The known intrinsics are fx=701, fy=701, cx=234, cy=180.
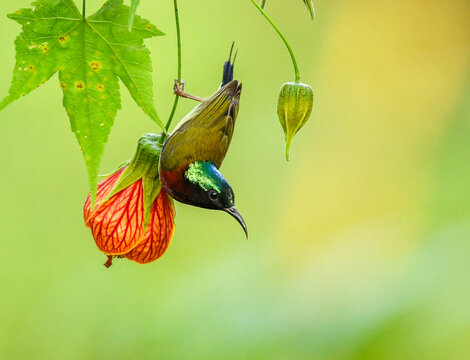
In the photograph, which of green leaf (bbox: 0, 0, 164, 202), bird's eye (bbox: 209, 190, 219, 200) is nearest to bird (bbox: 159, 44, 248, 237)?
bird's eye (bbox: 209, 190, 219, 200)

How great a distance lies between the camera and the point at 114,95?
79cm

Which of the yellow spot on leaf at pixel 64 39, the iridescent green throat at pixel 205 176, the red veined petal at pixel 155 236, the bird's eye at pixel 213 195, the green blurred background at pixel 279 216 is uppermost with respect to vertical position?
the yellow spot on leaf at pixel 64 39

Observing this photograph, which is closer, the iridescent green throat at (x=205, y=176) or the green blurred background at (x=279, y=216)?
the iridescent green throat at (x=205, y=176)

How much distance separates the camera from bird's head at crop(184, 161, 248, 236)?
0.89 meters

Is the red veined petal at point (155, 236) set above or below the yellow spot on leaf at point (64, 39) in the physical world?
below

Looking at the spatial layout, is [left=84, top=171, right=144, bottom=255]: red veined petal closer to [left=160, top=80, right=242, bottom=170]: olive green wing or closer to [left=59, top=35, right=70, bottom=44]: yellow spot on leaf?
[left=160, top=80, right=242, bottom=170]: olive green wing

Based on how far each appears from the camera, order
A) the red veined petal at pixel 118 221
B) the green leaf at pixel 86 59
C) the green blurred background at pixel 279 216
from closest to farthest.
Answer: the green leaf at pixel 86 59 < the red veined petal at pixel 118 221 < the green blurred background at pixel 279 216

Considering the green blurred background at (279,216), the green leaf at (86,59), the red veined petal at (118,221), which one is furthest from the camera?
the green blurred background at (279,216)

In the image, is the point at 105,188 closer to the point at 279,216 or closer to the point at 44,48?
the point at 44,48

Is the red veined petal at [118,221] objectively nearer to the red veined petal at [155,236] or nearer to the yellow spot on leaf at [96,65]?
the red veined petal at [155,236]

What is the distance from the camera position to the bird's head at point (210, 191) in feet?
2.91

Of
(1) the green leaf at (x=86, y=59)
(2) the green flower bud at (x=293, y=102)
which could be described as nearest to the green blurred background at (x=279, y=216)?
(2) the green flower bud at (x=293, y=102)

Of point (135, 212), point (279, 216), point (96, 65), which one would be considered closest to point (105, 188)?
point (135, 212)

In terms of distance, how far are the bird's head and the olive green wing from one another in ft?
0.07
